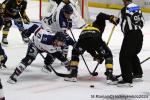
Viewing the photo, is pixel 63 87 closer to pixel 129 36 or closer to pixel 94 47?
pixel 94 47

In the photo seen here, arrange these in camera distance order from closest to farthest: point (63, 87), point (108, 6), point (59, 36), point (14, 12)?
point (63, 87)
point (59, 36)
point (14, 12)
point (108, 6)

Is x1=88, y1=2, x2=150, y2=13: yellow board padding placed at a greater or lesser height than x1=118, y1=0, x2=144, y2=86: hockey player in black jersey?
lesser

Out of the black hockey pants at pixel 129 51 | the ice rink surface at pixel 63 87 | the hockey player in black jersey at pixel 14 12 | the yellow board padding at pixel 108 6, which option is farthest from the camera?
the yellow board padding at pixel 108 6

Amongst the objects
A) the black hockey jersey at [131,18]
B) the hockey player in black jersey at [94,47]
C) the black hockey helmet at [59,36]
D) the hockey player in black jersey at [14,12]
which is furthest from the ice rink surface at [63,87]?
the hockey player in black jersey at [14,12]

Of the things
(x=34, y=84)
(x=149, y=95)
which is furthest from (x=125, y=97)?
(x=34, y=84)

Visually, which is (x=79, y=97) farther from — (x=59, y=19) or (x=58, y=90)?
(x=59, y=19)

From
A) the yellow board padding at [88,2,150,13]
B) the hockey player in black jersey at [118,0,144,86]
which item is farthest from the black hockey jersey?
the yellow board padding at [88,2,150,13]

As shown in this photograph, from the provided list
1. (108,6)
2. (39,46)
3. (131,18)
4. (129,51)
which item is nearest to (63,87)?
(39,46)

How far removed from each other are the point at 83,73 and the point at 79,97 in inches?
47.3

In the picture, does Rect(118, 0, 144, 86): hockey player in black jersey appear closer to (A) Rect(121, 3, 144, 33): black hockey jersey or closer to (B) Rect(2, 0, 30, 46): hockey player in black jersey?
(A) Rect(121, 3, 144, 33): black hockey jersey

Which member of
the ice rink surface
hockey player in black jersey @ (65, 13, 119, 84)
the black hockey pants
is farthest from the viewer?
hockey player in black jersey @ (65, 13, 119, 84)

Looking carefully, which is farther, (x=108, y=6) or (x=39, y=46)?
(x=108, y=6)

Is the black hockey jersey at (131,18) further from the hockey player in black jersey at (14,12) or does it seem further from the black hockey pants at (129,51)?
the hockey player in black jersey at (14,12)

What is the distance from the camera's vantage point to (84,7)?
10562 mm
